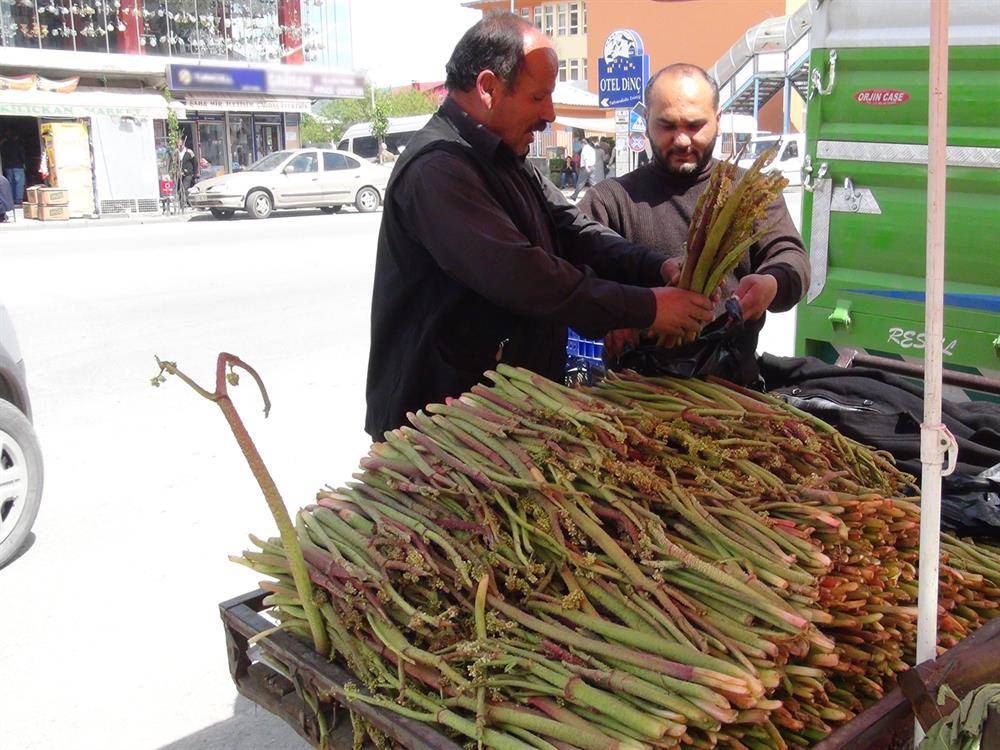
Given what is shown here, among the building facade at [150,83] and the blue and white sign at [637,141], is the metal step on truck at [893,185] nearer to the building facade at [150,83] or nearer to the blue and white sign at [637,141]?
the blue and white sign at [637,141]

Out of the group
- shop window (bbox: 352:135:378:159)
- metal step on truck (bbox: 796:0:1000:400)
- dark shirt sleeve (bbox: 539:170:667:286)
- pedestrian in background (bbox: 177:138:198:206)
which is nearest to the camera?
dark shirt sleeve (bbox: 539:170:667:286)

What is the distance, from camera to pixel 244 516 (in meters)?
4.96

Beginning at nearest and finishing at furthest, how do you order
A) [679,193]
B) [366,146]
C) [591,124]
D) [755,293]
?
[755,293] → [679,193] → [366,146] → [591,124]

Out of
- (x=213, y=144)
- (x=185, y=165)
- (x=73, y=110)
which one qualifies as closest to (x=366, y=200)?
(x=185, y=165)

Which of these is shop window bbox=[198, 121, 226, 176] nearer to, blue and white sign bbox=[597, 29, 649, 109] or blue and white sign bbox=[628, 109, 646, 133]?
blue and white sign bbox=[628, 109, 646, 133]

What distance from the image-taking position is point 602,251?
296cm

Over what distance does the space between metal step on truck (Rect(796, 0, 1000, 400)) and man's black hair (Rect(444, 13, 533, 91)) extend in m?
2.46

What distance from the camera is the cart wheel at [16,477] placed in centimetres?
437

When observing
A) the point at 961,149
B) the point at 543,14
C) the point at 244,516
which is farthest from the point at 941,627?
the point at 543,14

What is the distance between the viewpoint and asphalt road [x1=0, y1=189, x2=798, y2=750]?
135 inches

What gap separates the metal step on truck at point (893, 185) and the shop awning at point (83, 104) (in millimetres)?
25923

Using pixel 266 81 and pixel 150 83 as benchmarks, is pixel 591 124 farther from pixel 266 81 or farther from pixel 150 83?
pixel 150 83

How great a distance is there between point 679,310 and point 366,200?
79.0 feet

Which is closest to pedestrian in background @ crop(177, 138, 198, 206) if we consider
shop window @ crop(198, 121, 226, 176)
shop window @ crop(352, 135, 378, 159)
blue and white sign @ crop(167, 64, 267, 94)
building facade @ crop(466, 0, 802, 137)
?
blue and white sign @ crop(167, 64, 267, 94)
